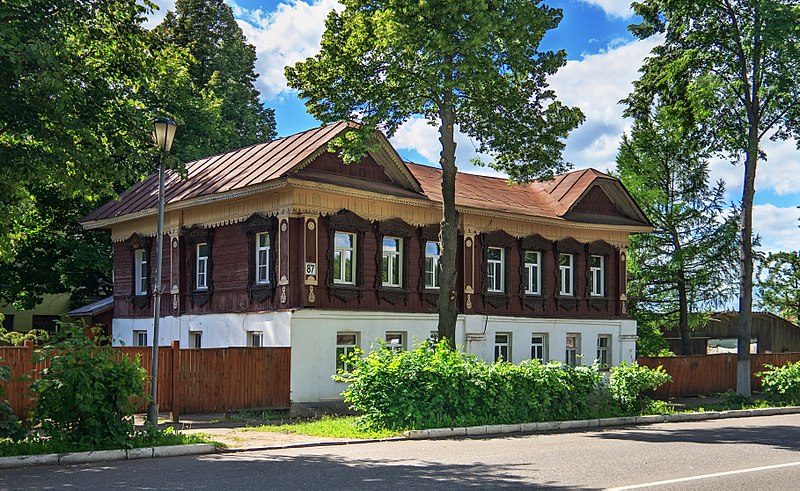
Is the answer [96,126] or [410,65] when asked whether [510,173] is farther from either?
[96,126]

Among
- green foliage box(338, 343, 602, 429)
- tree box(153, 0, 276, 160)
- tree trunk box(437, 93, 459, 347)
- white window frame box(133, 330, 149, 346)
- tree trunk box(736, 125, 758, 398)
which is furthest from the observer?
tree box(153, 0, 276, 160)

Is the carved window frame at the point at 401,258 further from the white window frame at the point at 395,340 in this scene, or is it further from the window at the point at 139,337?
the window at the point at 139,337

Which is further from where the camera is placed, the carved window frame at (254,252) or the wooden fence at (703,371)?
the wooden fence at (703,371)

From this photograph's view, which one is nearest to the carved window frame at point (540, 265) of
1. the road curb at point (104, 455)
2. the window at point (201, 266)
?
the window at point (201, 266)

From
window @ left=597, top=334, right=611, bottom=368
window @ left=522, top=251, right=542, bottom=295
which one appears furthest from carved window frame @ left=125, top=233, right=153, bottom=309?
window @ left=597, top=334, right=611, bottom=368

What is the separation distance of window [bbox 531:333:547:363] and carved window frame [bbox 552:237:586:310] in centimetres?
137

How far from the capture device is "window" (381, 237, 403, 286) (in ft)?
85.9

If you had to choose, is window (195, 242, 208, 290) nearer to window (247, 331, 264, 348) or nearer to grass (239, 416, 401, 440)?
window (247, 331, 264, 348)

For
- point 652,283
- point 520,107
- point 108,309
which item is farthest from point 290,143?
point 652,283

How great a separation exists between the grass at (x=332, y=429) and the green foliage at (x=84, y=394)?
14.3 ft

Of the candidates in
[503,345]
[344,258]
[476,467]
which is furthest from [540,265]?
[476,467]

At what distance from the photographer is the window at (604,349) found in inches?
1298

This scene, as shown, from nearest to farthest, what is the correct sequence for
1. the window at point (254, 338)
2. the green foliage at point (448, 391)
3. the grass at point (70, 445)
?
the grass at point (70, 445) → the green foliage at point (448, 391) → the window at point (254, 338)

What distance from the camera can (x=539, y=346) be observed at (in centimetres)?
3105
